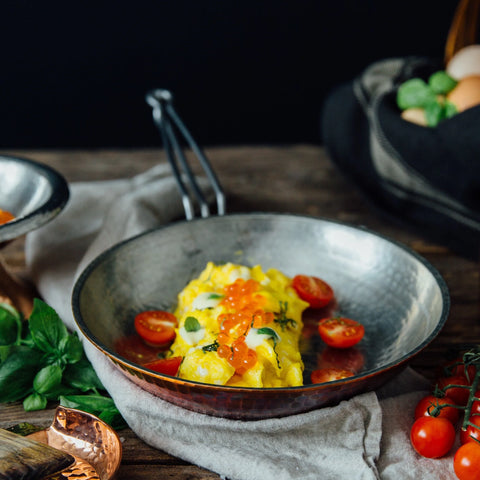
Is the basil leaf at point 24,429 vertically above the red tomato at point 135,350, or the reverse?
the basil leaf at point 24,429

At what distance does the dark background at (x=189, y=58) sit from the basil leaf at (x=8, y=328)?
9.21 feet

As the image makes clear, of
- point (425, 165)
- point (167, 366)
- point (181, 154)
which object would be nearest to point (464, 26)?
point (425, 165)

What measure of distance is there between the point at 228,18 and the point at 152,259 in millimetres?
2674

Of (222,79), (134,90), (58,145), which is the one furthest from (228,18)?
(58,145)

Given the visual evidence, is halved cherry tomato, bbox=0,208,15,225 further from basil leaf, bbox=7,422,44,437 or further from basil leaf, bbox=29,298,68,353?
basil leaf, bbox=7,422,44,437

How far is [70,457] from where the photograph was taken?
109 cm

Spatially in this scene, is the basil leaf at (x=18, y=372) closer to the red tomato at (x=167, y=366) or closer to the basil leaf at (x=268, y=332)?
the red tomato at (x=167, y=366)

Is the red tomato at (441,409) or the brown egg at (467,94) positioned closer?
the red tomato at (441,409)

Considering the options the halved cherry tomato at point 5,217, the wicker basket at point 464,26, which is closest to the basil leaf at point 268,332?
the halved cherry tomato at point 5,217

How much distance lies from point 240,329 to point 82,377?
1.34ft

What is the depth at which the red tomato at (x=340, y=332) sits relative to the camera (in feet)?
4.88

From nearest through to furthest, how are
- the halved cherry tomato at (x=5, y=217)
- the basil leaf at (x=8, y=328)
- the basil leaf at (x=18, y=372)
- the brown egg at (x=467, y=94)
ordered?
the basil leaf at (x=18, y=372)
the basil leaf at (x=8, y=328)
the halved cherry tomato at (x=5, y=217)
the brown egg at (x=467, y=94)

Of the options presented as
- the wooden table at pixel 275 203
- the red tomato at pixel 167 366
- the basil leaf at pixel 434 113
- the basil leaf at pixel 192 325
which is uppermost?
the basil leaf at pixel 434 113

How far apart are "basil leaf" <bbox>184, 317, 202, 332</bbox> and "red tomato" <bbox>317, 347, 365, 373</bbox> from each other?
31cm
